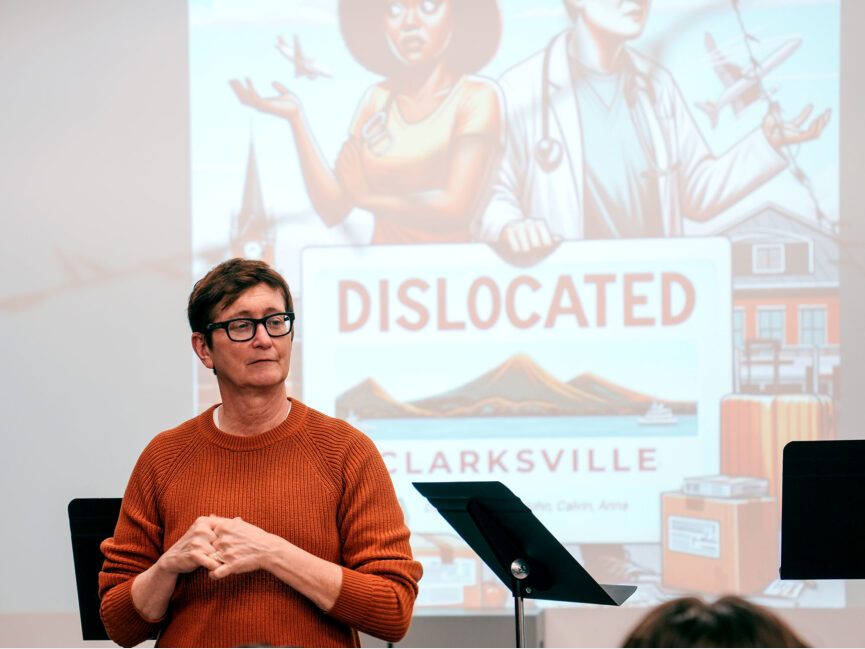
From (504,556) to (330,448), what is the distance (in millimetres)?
492

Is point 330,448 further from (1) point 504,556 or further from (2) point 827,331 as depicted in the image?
(2) point 827,331

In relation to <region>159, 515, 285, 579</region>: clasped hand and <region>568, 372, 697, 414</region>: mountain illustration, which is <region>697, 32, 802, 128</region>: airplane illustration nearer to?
<region>568, 372, 697, 414</region>: mountain illustration

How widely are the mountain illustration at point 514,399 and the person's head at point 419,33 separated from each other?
1.09 m

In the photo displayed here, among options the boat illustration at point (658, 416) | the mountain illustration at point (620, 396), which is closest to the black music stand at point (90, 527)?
the mountain illustration at point (620, 396)

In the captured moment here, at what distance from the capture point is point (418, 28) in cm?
375

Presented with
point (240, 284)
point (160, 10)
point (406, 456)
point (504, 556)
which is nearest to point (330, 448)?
point (240, 284)

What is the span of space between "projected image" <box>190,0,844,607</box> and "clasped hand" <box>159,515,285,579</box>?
6.33 ft

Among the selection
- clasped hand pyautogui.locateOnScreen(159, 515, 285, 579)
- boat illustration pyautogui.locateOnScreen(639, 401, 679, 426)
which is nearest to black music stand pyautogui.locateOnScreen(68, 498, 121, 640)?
clasped hand pyautogui.locateOnScreen(159, 515, 285, 579)

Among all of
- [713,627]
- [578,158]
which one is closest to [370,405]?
[578,158]

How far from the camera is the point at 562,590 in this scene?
2.19 m

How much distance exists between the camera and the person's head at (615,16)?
3.67 m

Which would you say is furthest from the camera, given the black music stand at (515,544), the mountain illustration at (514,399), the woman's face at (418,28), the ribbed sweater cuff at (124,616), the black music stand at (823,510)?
the woman's face at (418,28)

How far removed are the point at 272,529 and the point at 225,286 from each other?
440 millimetres

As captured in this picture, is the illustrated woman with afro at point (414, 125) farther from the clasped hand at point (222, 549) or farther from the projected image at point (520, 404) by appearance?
the clasped hand at point (222, 549)
